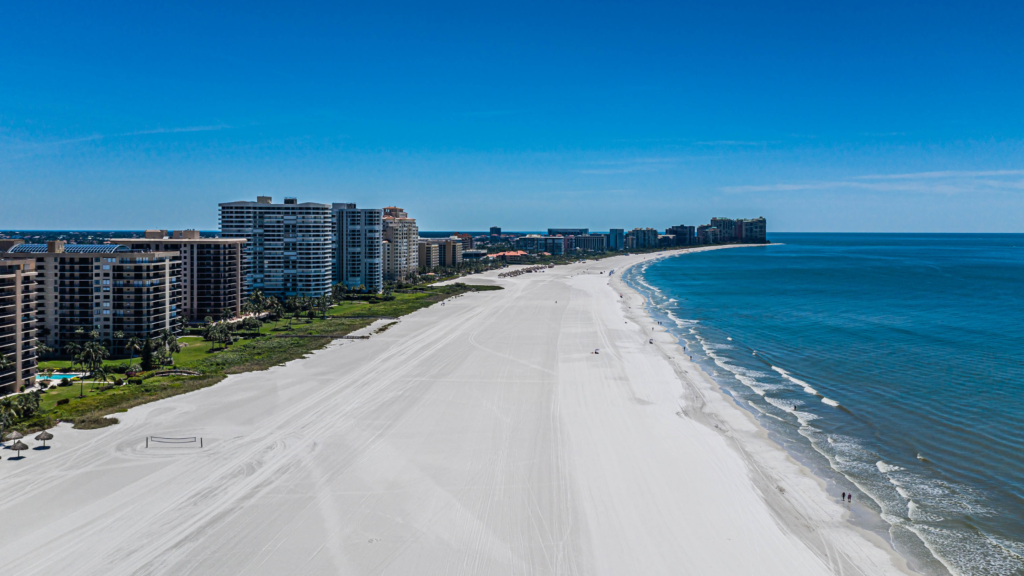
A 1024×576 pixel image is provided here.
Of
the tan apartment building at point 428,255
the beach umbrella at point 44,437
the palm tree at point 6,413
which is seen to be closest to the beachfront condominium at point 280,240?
the palm tree at point 6,413

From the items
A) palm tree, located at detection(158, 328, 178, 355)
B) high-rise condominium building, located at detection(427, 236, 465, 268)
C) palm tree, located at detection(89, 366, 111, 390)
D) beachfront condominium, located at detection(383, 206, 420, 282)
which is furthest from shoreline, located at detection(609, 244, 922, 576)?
high-rise condominium building, located at detection(427, 236, 465, 268)

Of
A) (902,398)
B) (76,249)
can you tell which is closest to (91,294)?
(76,249)

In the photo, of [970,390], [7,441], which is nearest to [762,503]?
[970,390]

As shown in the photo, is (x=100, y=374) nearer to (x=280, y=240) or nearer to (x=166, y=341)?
(x=166, y=341)

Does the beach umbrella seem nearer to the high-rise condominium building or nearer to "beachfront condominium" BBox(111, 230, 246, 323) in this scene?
"beachfront condominium" BBox(111, 230, 246, 323)

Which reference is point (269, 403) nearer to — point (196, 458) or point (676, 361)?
point (196, 458)

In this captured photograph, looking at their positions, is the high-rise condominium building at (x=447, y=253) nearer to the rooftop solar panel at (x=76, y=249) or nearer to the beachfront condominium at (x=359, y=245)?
the beachfront condominium at (x=359, y=245)

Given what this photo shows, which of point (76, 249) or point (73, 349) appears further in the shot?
point (76, 249)
